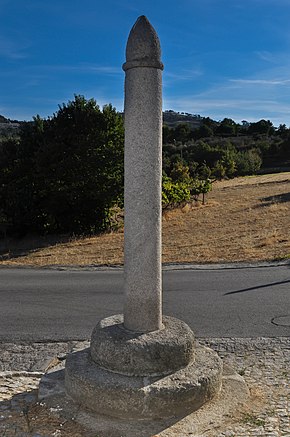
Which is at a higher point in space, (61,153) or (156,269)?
(61,153)

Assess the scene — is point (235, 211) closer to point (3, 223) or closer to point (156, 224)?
point (3, 223)

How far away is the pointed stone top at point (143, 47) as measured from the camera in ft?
15.9

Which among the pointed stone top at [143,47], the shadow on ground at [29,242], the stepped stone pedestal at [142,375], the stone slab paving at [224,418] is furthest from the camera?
the shadow on ground at [29,242]

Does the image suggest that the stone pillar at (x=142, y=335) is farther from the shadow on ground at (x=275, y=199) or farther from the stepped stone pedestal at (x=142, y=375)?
the shadow on ground at (x=275, y=199)

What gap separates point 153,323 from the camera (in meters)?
5.09

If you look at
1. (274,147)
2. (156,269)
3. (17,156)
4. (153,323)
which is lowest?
(153,323)

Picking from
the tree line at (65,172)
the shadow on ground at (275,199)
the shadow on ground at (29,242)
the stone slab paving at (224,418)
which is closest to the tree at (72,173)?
the tree line at (65,172)

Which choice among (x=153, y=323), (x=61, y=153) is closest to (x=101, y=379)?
(x=153, y=323)

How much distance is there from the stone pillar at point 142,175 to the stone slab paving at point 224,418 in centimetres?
122

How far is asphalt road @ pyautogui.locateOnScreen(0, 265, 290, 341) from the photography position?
25.7 feet

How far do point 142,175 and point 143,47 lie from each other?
1.31 meters

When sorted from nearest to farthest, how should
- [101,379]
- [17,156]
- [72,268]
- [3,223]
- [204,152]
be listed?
1. [101,379]
2. [72,268]
3. [3,223]
4. [17,156]
5. [204,152]

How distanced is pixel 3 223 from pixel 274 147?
4594 centimetres

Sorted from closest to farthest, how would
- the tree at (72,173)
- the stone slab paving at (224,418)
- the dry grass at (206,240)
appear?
the stone slab paving at (224,418)
the dry grass at (206,240)
the tree at (72,173)
